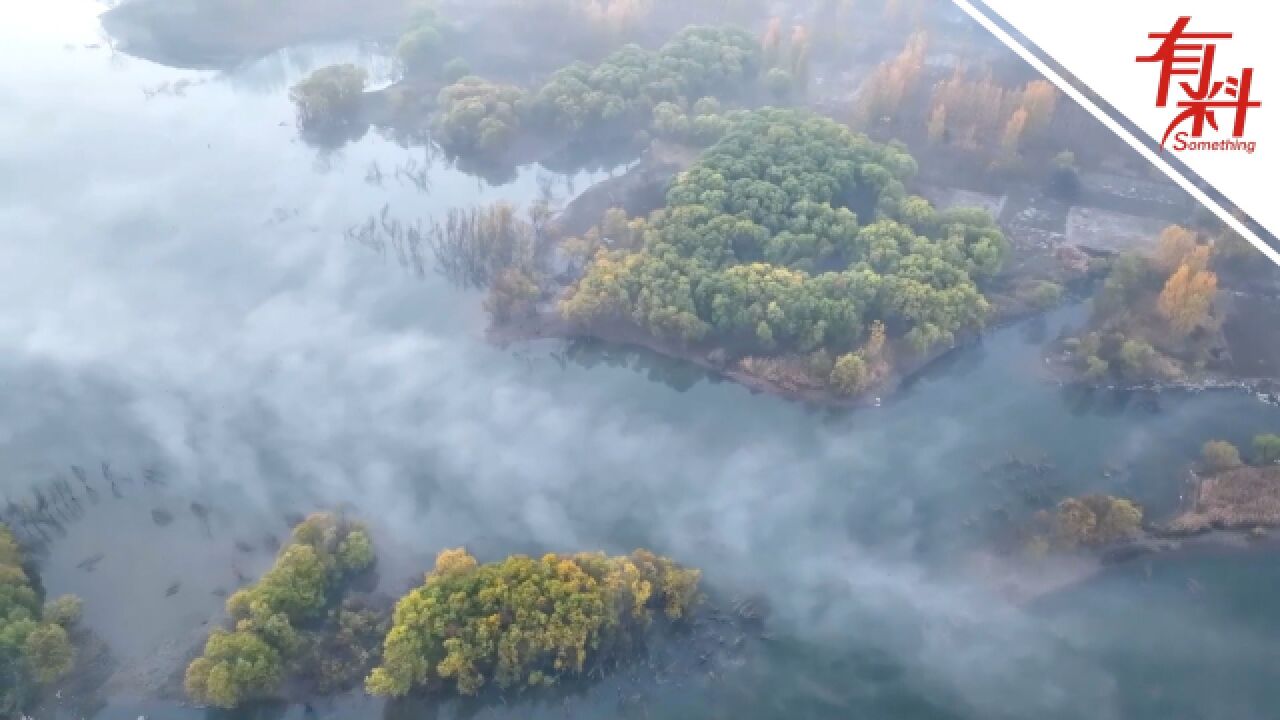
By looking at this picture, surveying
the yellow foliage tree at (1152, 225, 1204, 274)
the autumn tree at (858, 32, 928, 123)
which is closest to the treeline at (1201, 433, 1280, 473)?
the yellow foliage tree at (1152, 225, 1204, 274)

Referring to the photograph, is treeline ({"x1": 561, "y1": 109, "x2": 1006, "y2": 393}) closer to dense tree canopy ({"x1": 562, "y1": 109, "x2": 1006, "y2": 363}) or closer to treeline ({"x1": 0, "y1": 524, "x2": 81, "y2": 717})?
dense tree canopy ({"x1": 562, "y1": 109, "x2": 1006, "y2": 363})

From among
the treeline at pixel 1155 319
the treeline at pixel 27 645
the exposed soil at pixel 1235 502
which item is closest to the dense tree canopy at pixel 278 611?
the treeline at pixel 27 645

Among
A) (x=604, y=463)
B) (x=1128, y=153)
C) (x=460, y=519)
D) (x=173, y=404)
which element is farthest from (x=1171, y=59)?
(x=173, y=404)

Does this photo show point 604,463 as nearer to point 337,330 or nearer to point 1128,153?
point 337,330

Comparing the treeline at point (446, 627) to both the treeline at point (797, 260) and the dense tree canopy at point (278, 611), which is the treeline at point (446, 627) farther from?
the treeline at point (797, 260)

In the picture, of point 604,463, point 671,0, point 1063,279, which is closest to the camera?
point 604,463

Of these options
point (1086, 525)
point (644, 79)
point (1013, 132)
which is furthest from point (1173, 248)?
point (644, 79)
